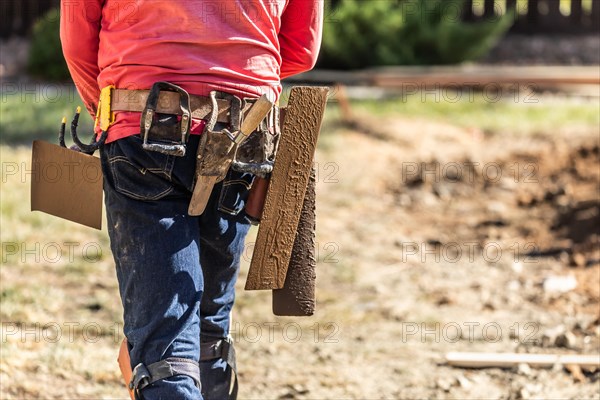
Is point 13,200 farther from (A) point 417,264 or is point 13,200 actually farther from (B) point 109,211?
(B) point 109,211

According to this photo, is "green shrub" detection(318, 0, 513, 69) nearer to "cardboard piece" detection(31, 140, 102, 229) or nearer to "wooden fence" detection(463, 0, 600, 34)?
"wooden fence" detection(463, 0, 600, 34)

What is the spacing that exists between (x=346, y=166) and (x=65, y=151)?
6131 mm

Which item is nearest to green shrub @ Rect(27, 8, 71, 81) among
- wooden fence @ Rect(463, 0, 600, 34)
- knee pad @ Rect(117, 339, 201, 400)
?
wooden fence @ Rect(463, 0, 600, 34)

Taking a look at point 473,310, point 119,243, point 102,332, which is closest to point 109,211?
point 119,243

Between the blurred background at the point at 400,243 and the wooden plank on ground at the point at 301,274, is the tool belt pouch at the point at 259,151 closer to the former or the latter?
the wooden plank on ground at the point at 301,274

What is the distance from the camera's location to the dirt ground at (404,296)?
13.8 feet

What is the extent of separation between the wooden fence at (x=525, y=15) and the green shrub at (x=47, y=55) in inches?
94.3

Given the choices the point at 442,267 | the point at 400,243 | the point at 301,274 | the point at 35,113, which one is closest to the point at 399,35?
the point at 35,113

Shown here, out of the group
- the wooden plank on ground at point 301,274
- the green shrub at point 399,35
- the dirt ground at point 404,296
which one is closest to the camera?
the wooden plank on ground at point 301,274

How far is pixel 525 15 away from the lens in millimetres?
15656

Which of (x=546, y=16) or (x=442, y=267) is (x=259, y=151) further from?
(x=546, y=16)

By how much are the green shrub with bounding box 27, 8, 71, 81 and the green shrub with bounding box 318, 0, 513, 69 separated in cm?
329

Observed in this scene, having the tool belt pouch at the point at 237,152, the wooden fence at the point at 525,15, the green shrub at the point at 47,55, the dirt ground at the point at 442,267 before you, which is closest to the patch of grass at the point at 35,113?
the green shrub at the point at 47,55

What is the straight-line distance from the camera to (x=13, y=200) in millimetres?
6746
